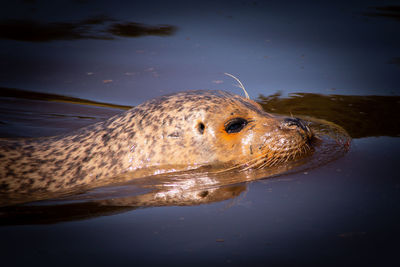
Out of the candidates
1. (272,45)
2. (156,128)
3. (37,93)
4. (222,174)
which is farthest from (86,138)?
(272,45)

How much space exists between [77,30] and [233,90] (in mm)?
3319

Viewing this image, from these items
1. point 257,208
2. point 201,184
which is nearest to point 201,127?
point 201,184

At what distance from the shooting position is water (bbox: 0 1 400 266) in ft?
9.76

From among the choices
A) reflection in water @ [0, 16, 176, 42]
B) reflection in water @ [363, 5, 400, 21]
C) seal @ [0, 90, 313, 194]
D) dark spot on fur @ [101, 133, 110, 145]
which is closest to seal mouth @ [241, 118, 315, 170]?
seal @ [0, 90, 313, 194]

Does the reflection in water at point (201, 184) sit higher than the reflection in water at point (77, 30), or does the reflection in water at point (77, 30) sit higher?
the reflection in water at point (77, 30)

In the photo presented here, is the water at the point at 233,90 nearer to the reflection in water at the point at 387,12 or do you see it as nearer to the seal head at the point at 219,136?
the reflection in water at the point at 387,12

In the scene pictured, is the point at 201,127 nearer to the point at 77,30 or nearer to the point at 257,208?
the point at 257,208

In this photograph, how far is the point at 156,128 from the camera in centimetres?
422

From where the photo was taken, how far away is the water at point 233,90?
297cm

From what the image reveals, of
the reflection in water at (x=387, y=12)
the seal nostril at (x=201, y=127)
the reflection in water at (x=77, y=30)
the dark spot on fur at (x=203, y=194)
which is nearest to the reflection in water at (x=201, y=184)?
the dark spot on fur at (x=203, y=194)

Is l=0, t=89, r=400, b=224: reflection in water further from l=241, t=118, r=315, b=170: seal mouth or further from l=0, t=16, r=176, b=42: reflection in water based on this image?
l=0, t=16, r=176, b=42: reflection in water

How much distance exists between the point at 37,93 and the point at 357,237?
185 inches

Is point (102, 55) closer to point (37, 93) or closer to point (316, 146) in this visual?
point (37, 93)

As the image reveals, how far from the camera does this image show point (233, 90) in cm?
598
